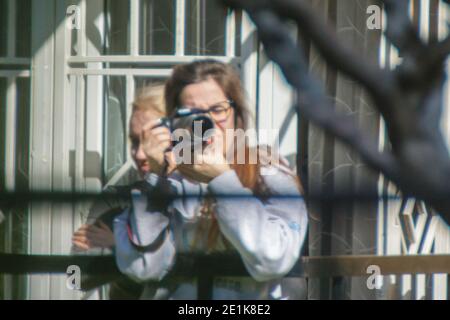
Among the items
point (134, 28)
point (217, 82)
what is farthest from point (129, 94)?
point (217, 82)

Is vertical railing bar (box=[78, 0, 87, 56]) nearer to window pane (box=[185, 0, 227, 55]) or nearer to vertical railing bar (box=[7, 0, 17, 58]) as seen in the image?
vertical railing bar (box=[7, 0, 17, 58])

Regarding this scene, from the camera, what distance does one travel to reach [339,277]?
2.07 m

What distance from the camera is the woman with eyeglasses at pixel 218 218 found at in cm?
181

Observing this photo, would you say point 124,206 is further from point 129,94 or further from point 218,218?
point 129,94

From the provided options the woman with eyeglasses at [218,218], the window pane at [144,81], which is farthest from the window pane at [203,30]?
the woman with eyeglasses at [218,218]

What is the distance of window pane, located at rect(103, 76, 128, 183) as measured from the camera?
7.23 feet

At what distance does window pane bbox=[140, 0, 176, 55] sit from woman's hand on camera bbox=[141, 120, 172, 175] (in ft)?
0.91

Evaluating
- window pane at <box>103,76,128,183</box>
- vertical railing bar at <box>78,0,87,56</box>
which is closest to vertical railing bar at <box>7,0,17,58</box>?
vertical railing bar at <box>78,0,87,56</box>

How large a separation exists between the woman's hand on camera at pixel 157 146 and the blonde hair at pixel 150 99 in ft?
0.17

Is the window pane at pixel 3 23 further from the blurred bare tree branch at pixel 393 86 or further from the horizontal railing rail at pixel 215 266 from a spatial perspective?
the blurred bare tree branch at pixel 393 86

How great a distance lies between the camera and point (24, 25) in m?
2.28

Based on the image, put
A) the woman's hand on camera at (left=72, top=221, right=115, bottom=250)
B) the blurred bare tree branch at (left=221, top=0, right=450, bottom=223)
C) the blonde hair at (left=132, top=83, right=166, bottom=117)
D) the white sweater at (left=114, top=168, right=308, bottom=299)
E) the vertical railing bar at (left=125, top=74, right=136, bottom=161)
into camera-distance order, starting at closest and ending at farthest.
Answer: the blurred bare tree branch at (left=221, top=0, right=450, bottom=223)
the white sweater at (left=114, top=168, right=308, bottom=299)
the woman's hand on camera at (left=72, top=221, right=115, bottom=250)
the blonde hair at (left=132, top=83, right=166, bottom=117)
the vertical railing bar at (left=125, top=74, right=136, bottom=161)

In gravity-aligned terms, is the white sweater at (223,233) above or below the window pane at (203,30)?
below
